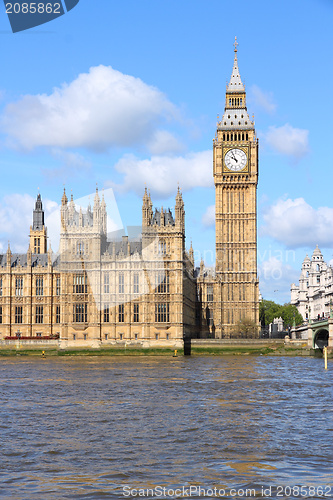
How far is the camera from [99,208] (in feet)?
322

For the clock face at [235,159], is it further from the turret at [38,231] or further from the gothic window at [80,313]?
the turret at [38,231]

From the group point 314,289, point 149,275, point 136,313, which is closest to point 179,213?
point 149,275

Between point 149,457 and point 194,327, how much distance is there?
91.5 m

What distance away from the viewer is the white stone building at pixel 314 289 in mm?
136050

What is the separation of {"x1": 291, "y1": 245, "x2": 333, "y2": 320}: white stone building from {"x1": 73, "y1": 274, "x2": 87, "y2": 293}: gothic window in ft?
139

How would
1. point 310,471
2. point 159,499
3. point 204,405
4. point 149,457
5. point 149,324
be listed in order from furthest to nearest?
point 149,324 < point 204,405 < point 149,457 < point 310,471 < point 159,499

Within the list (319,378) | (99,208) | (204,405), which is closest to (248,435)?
(204,405)

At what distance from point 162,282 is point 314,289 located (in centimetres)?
6878

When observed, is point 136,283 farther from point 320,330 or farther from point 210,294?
point 320,330

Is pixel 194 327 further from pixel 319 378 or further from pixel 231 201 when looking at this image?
pixel 319 378

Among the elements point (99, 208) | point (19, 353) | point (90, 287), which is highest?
point (99, 208)

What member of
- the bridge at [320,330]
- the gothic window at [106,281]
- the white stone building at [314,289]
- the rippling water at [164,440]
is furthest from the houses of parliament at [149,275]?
the rippling water at [164,440]

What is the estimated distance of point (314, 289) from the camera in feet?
509

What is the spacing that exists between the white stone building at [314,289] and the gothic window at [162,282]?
3516 cm
